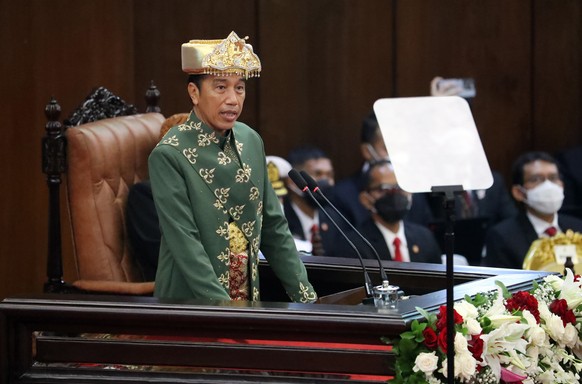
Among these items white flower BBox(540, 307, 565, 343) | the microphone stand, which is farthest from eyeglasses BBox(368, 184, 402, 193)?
the microphone stand

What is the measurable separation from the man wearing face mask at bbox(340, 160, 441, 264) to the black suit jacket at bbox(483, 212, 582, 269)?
316 mm

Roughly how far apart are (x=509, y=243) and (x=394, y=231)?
615 millimetres

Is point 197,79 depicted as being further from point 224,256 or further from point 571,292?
point 571,292

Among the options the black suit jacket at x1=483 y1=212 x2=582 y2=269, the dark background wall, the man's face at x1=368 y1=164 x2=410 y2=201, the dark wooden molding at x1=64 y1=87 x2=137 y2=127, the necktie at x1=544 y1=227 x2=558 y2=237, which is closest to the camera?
the dark wooden molding at x1=64 y1=87 x2=137 y2=127

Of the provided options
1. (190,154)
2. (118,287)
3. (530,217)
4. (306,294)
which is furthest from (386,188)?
(190,154)

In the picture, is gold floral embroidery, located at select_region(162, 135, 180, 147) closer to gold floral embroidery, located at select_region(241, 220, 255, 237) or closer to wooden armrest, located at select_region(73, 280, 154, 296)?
gold floral embroidery, located at select_region(241, 220, 255, 237)

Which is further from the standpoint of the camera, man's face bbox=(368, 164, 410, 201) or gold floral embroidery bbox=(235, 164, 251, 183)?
man's face bbox=(368, 164, 410, 201)

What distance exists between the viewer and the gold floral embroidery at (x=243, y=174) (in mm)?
3656

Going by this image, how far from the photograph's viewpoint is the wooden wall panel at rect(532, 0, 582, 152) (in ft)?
26.6

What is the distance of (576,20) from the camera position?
26.8 ft

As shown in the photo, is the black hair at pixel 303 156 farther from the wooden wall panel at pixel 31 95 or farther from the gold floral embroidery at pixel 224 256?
the gold floral embroidery at pixel 224 256

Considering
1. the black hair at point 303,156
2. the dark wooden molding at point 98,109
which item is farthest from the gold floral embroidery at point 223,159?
the black hair at point 303,156

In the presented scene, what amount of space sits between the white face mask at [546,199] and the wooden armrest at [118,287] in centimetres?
286

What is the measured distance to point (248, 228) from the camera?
3680 mm
